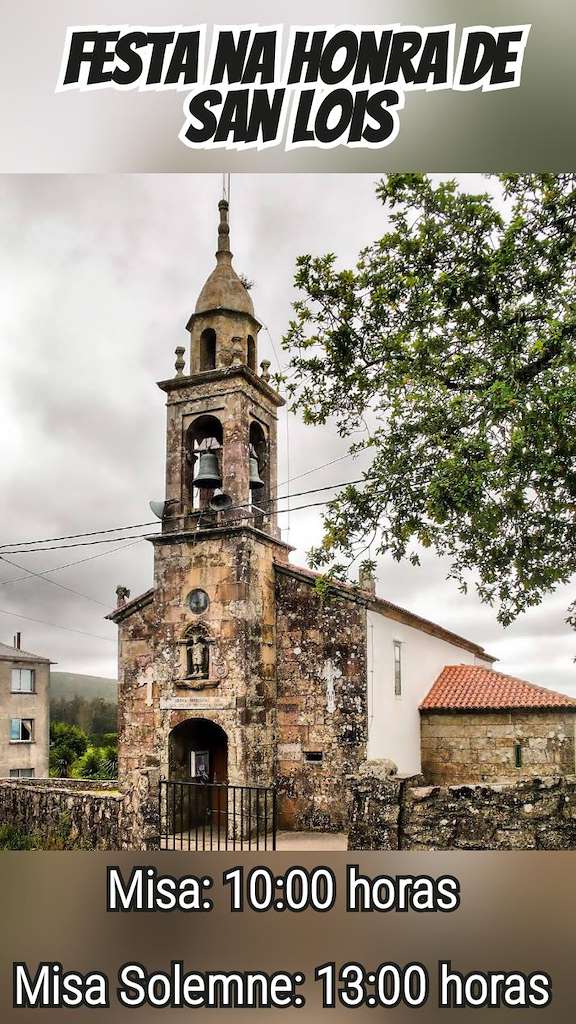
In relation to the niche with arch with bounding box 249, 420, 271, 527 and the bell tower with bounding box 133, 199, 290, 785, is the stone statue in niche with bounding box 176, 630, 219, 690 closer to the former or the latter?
the bell tower with bounding box 133, 199, 290, 785

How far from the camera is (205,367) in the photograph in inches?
426

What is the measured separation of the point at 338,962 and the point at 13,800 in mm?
4511

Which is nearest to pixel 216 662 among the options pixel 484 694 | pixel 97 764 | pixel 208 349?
pixel 484 694

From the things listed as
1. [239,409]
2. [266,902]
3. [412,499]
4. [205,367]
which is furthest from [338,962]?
[205,367]

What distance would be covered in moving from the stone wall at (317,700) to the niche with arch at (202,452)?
5.08ft

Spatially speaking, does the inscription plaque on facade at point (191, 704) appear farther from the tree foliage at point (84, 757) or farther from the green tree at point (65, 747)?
the tree foliage at point (84, 757)

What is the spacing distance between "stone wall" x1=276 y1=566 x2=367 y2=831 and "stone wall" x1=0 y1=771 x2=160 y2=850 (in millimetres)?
3826

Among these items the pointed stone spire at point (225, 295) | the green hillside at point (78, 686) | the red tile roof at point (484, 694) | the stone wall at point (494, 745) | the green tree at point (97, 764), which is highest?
the pointed stone spire at point (225, 295)

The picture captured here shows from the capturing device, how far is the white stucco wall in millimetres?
10445

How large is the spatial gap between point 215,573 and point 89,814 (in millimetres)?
4164

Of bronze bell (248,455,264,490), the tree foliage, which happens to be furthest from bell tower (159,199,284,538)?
the tree foliage

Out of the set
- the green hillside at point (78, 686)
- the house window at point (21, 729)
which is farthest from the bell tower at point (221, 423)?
the house window at point (21, 729)

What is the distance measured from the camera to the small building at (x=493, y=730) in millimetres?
11117

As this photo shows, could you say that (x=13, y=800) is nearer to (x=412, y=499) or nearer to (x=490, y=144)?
(x=412, y=499)
